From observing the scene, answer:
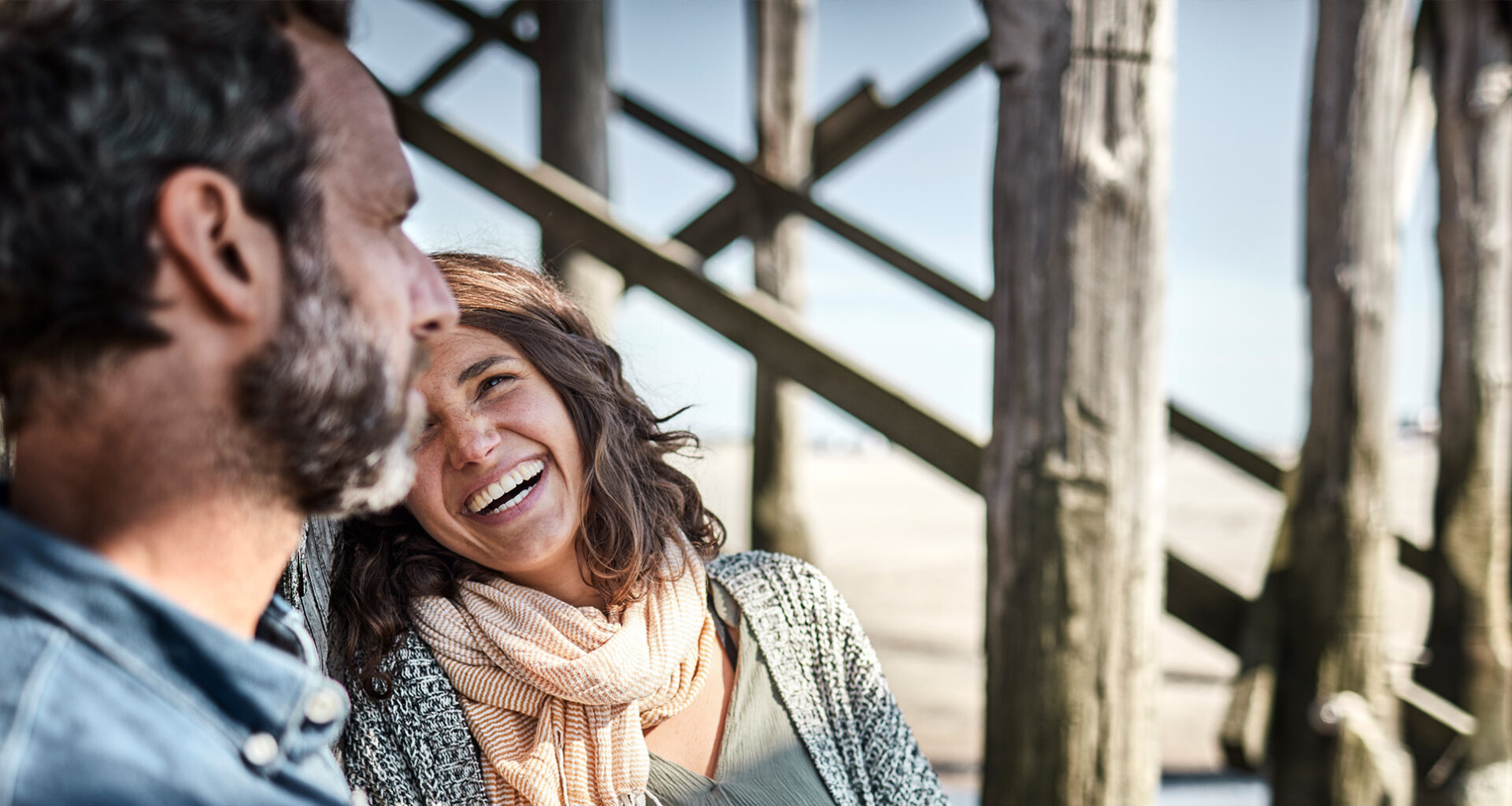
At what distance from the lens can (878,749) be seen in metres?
1.65

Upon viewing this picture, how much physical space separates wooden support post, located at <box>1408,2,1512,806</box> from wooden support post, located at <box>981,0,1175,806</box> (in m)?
2.18

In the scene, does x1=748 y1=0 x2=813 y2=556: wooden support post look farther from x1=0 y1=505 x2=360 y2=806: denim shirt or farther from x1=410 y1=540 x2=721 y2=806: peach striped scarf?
x1=0 y1=505 x2=360 y2=806: denim shirt

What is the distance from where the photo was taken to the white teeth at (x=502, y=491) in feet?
4.82

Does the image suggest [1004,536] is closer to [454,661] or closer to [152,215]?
[454,661]

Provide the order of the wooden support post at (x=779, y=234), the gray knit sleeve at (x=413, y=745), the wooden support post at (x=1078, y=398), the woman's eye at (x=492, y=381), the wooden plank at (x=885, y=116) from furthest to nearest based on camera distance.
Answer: the wooden support post at (x=779, y=234)
the wooden plank at (x=885, y=116)
the wooden support post at (x=1078, y=398)
the woman's eye at (x=492, y=381)
the gray knit sleeve at (x=413, y=745)

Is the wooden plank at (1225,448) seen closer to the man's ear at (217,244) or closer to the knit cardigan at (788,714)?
the knit cardigan at (788,714)

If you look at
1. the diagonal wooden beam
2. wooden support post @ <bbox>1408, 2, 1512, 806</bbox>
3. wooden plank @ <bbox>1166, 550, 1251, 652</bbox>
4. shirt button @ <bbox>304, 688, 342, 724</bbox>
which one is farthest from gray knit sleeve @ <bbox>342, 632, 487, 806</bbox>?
wooden support post @ <bbox>1408, 2, 1512, 806</bbox>

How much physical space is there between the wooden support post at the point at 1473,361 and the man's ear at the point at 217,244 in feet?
12.3

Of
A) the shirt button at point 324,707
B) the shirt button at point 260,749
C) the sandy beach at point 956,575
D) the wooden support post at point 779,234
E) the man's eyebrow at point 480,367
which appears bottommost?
the sandy beach at point 956,575

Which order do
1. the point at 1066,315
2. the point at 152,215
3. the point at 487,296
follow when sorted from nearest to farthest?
the point at 152,215 → the point at 487,296 → the point at 1066,315

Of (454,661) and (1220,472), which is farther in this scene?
(1220,472)

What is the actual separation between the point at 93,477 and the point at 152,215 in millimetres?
194

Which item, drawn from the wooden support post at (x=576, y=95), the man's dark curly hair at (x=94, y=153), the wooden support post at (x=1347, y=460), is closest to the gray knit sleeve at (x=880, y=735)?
the man's dark curly hair at (x=94, y=153)

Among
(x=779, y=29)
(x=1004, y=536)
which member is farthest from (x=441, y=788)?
(x=779, y=29)
